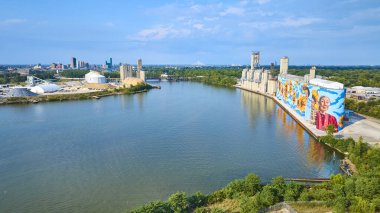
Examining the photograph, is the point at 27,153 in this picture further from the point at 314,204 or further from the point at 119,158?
the point at 314,204

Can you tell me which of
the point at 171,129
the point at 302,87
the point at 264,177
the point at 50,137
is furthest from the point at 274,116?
the point at 50,137

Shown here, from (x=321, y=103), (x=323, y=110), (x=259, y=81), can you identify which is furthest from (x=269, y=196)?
(x=259, y=81)

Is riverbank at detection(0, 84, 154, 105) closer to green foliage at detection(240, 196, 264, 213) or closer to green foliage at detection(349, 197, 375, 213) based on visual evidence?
green foliage at detection(240, 196, 264, 213)

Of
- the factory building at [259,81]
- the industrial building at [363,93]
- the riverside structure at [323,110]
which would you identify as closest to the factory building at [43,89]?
the factory building at [259,81]

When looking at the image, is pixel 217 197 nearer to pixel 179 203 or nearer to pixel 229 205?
pixel 229 205

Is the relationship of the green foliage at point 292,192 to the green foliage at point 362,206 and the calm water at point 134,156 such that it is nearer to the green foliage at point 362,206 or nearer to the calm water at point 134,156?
the green foliage at point 362,206
